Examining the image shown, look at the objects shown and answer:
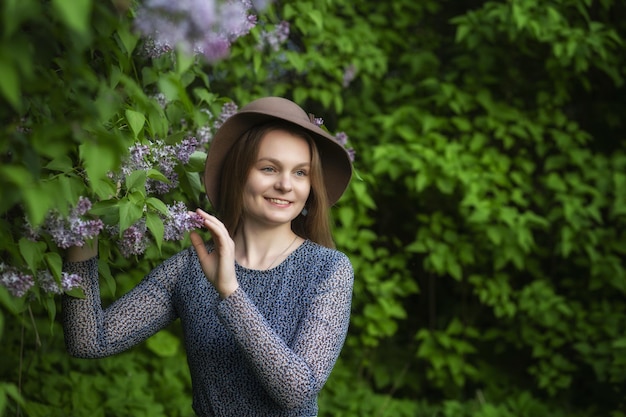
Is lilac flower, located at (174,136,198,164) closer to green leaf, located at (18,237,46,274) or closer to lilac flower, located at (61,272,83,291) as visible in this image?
lilac flower, located at (61,272,83,291)

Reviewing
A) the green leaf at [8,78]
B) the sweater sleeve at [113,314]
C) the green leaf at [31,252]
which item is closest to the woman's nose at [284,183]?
the sweater sleeve at [113,314]

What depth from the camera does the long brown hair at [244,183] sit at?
2040 millimetres

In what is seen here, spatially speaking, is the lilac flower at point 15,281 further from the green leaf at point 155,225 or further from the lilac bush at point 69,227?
the green leaf at point 155,225

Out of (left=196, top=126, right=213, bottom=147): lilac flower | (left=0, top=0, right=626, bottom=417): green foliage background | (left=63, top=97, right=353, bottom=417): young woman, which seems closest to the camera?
(left=63, top=97, right=353, bottom=417): young woman

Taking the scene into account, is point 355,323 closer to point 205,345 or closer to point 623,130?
point 623,130

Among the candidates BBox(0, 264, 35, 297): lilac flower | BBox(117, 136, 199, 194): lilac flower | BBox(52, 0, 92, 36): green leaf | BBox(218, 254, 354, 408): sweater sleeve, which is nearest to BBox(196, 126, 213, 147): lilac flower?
BBox(117, 136, 199, 194): lilac flower

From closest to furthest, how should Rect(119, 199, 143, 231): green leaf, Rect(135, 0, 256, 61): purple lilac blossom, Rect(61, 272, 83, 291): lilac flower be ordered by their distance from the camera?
Rect(135, 0, 256, 61): purple lilac blossom
Rect(119, 199, 143, 231): green leaf
Rect(61, 272, 83, 291): lilac flower

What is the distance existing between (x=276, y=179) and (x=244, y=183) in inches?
3.4

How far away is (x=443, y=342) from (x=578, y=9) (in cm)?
176

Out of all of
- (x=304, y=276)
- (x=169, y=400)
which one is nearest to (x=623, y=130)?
(x=169, y=400)

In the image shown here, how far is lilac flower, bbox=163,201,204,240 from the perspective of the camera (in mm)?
1859

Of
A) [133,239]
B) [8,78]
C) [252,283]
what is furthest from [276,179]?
[8,78]

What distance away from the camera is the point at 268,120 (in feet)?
6.77

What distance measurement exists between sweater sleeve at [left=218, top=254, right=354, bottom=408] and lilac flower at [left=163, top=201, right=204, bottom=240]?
20 centimetres
